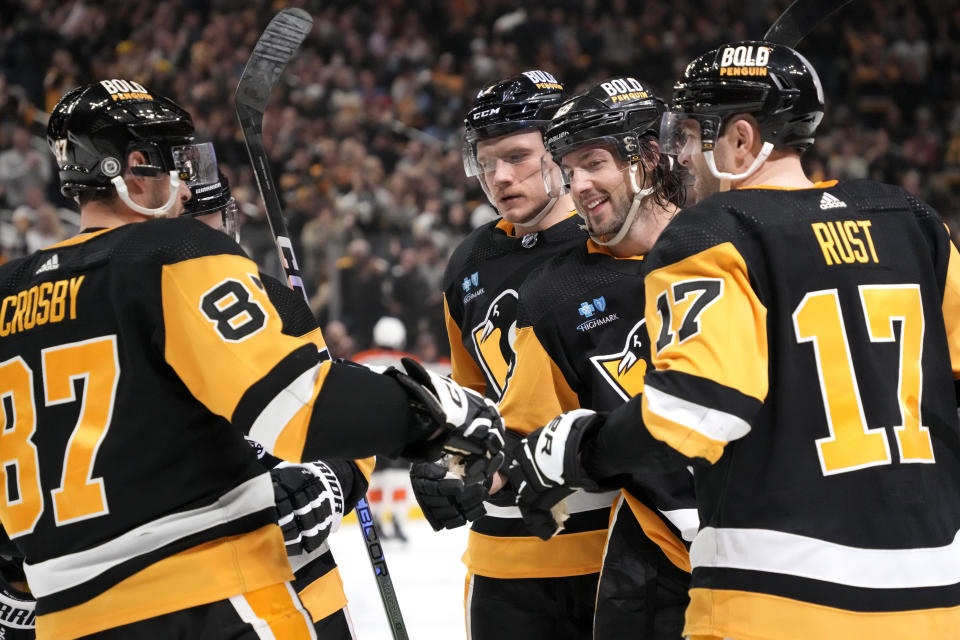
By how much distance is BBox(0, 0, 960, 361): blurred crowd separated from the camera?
9.24 meters

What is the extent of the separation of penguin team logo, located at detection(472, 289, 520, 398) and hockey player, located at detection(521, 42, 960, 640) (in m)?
0.97

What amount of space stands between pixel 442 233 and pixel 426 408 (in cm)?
783

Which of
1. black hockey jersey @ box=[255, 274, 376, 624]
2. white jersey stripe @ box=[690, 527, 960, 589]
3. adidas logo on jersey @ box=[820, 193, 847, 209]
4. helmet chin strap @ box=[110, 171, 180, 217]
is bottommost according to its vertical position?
black hockey jersey @ box=[255, 274, 376, 624]

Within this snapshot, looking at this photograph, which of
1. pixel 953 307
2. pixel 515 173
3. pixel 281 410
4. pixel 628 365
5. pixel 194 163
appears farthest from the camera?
pixel 515 173

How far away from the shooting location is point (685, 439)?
175 centimetres

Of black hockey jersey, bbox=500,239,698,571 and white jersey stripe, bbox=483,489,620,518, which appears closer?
black hockey jersey, bbox=500,239,698,571

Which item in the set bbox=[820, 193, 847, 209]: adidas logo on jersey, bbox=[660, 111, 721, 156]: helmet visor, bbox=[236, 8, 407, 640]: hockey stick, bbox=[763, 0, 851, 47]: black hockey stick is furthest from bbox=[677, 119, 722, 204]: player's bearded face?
bbox=[236, 8, 407, 640]: hockey stick

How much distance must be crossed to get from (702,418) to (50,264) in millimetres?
1189

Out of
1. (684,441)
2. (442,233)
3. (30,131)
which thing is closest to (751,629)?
(684,441)

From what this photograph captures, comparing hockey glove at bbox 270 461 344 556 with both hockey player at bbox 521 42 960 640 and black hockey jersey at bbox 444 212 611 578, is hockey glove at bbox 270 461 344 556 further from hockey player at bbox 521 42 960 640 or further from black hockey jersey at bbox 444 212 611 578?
hockey player at bbox 521 42 960 640

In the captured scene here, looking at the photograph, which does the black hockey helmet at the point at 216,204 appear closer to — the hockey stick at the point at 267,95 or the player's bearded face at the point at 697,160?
the hockey stick at the point at 267,95

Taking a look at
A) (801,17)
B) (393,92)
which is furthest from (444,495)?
(393,92)

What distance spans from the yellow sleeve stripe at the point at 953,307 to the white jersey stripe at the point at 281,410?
1.15 meters

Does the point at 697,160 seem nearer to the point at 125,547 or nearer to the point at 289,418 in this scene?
the point at 289,418
